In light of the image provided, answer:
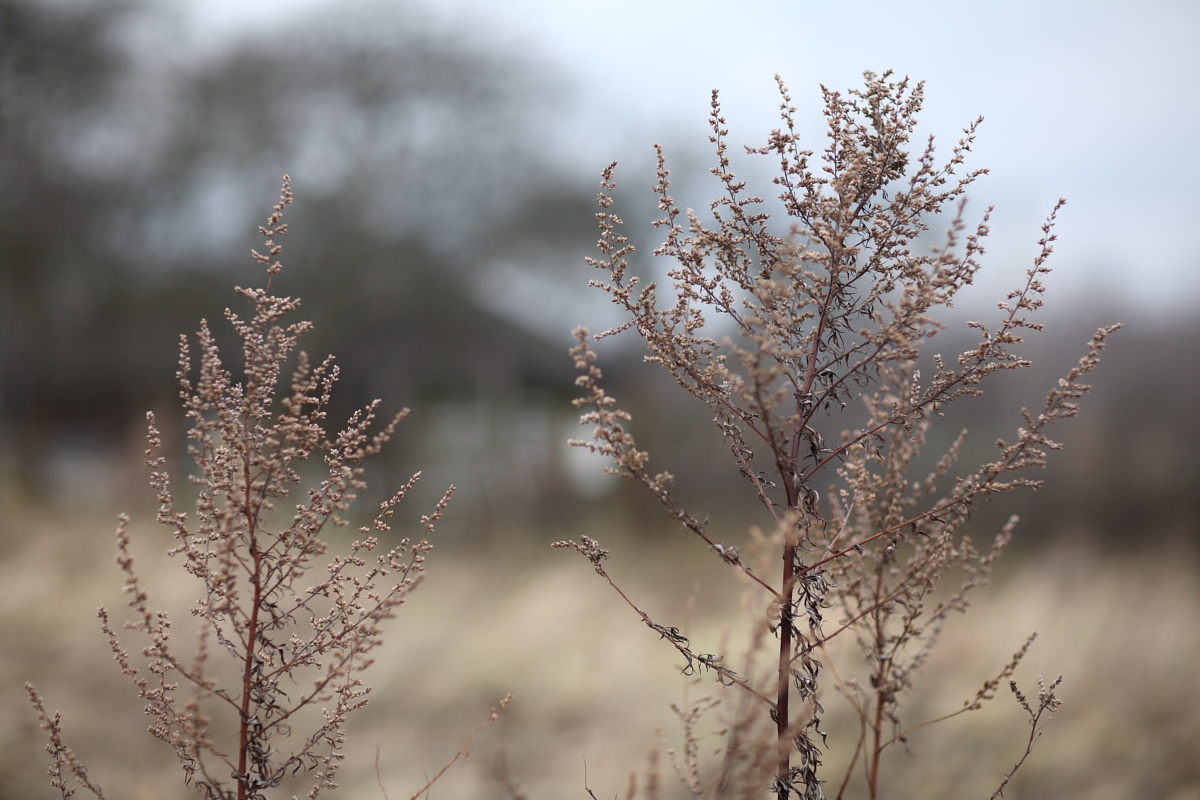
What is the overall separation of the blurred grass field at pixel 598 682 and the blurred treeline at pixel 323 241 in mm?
2631

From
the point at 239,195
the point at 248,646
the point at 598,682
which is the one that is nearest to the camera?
the point at 248,646

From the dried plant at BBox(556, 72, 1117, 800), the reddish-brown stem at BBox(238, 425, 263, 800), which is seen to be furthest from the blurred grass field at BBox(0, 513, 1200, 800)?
the dried plant at BBox(556, 72, 1117, 800)

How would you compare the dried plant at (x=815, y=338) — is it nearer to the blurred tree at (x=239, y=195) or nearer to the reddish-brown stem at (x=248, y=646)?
the reddish-brown stem at (x=248, y=646)

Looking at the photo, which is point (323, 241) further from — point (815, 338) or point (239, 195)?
point (815, 338)

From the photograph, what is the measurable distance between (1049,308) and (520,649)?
240 inches

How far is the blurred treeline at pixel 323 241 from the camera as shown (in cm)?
1210

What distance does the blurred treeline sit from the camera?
12102mm

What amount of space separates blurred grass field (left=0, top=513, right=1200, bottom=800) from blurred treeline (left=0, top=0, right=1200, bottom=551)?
104 inches

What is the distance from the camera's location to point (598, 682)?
583 cm

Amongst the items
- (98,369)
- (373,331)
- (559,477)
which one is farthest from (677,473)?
(98,369)

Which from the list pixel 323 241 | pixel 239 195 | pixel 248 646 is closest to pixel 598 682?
pixel 248 646

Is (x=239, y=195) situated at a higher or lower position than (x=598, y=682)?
higher

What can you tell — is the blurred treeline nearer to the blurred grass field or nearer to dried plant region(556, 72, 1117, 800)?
the blurred grass field

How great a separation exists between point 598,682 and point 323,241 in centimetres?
1156
